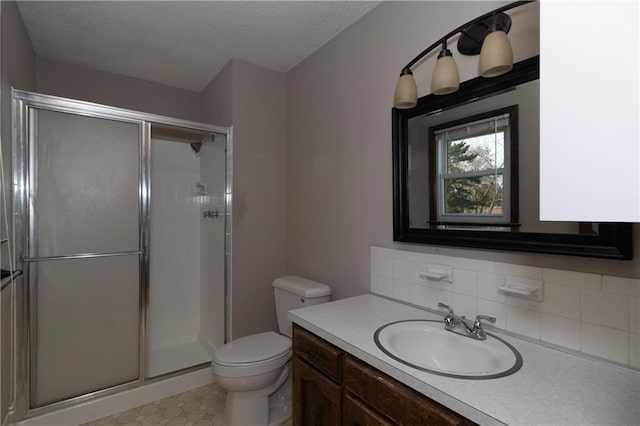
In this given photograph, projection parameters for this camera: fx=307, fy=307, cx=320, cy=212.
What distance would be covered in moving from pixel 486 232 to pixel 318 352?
0.84 meters

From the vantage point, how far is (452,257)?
1370mm

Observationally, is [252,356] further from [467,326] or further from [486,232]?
[486,232]

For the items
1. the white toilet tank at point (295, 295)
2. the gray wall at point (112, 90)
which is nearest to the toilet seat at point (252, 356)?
the white toilet tank at point (295, 295)

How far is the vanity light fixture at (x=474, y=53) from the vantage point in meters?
1.06

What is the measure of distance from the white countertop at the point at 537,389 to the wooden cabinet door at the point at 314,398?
0.70 feet

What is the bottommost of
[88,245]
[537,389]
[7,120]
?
[537,389]

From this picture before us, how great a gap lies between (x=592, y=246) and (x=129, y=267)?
96.3 inches

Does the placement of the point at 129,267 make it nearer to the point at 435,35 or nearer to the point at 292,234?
the point at 292,234

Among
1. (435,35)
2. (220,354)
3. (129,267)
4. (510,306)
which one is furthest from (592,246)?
(129,267)

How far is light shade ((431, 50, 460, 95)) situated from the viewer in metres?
1.23

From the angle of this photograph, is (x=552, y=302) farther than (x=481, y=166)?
No

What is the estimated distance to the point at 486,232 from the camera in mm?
1240

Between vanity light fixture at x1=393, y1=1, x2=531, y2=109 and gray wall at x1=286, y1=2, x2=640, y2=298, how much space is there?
0.21ft

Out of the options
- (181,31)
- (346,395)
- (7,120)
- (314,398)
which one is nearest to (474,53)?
(346,395)
